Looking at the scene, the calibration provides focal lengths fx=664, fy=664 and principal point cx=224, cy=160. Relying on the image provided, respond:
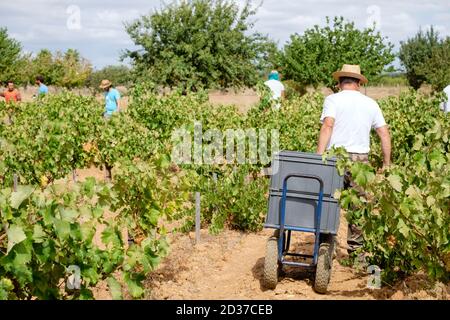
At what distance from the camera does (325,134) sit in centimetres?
527

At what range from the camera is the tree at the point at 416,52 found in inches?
1717

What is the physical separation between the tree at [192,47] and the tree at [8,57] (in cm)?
1152

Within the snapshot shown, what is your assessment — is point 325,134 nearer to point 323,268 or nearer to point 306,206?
point 306,206

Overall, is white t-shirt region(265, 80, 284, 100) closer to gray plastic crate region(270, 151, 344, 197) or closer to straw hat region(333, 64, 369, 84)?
straw hat region(333, 64, 369, 84)

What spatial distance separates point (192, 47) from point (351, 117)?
72.1ft

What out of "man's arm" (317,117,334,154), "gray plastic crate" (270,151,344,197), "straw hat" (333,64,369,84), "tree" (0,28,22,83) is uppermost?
"tree" (0,28,22,83)

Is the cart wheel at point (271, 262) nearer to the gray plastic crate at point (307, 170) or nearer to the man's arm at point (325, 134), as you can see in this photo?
the gray plastic crate at point (307, 170)

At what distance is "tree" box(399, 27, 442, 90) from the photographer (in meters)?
43.6

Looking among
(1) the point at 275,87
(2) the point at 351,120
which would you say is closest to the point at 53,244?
(2) the point at 351,120

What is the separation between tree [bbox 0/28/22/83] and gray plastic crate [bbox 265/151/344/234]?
109ft

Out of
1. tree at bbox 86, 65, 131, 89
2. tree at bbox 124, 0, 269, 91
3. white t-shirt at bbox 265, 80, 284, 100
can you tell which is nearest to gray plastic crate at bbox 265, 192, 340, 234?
white t-shirt at bbox 265, 80, 284, 100

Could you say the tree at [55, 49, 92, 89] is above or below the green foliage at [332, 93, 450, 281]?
above

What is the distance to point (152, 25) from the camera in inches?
1078
